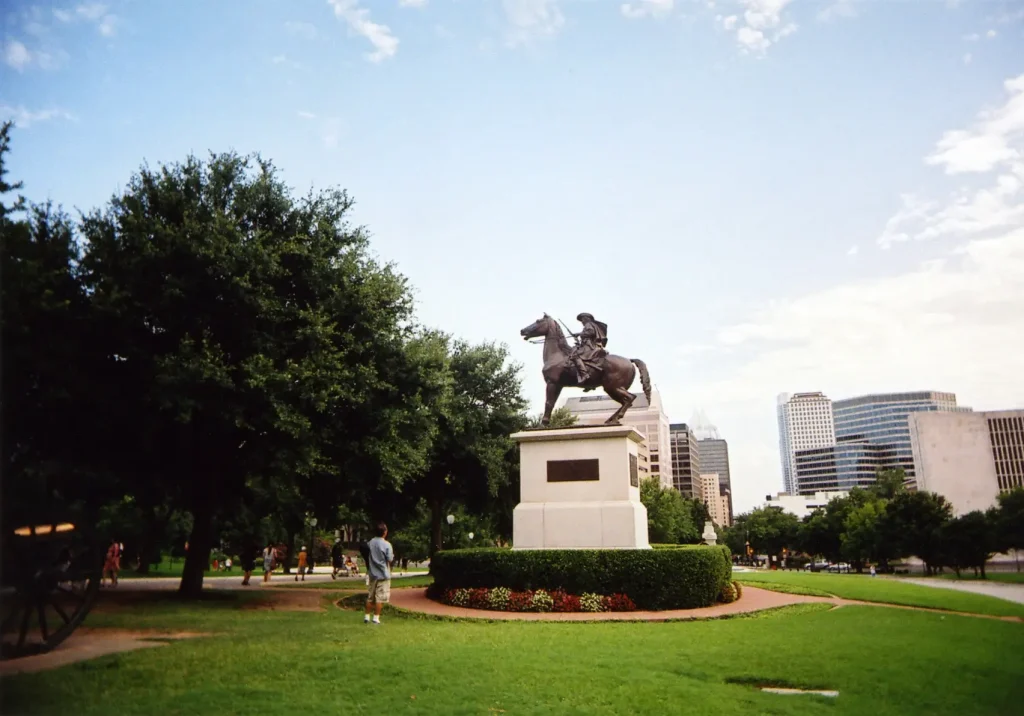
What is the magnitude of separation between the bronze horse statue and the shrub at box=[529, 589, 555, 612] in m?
5.25

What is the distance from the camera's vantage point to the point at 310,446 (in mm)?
18094

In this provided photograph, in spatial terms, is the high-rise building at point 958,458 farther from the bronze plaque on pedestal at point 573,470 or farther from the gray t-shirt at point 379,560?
the gray t-shirt at point 379,560

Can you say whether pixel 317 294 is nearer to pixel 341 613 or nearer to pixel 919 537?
pixel 341 613

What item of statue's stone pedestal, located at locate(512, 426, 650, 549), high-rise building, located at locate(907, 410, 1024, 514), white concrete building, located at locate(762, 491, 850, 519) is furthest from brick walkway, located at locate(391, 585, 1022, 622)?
white concrete building, located at locate(762, 491, 850, 519)

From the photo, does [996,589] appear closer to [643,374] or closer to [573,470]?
[643,374]

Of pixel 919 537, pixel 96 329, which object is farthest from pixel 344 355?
pixel 919 537

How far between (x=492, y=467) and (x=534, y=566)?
13.9 m

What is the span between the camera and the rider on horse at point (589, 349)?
20.4m

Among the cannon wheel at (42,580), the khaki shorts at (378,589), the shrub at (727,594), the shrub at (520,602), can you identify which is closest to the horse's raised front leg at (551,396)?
the shrub at (520,602)

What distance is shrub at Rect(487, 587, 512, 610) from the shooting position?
17.0 meters

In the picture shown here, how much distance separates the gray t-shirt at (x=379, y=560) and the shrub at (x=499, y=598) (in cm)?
340

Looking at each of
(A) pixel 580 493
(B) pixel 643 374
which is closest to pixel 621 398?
(B) pixel 643 374

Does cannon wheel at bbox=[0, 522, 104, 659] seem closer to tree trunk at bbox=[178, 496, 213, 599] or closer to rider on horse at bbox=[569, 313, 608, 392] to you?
tree trunk at bbox=[178, 496, 213, 599]

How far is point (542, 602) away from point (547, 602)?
117mm
